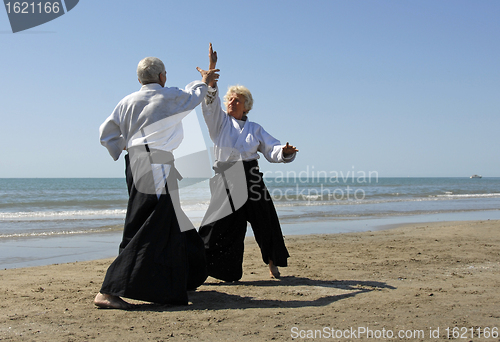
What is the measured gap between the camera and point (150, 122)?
3059 millimetres

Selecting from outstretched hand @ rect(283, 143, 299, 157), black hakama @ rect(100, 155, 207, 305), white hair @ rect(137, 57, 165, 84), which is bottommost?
black hakama @ rect(100, 155, 207, 305)

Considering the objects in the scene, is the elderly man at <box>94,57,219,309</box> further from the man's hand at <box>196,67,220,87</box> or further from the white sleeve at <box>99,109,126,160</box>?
the man's hand at <box>196,67,220,87</box>

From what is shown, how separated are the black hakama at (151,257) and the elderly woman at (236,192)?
3.29 feet

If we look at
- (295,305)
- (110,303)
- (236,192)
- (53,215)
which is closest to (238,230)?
(236,192)

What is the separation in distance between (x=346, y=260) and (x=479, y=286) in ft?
6.16

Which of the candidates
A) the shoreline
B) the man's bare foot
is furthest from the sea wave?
the man's bare foot

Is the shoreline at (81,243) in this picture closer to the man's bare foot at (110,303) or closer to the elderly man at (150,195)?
the man's bare foot at (110,303)

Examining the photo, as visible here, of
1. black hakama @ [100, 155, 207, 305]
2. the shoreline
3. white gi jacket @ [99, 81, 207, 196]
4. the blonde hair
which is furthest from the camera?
the shoreline

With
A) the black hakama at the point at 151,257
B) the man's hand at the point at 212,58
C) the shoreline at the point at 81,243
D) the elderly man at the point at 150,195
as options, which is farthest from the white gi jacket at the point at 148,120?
the shoreline at the point at 81,243

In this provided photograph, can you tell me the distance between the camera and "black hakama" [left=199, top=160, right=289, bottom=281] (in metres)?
4.10

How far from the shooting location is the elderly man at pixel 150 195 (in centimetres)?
→ 297

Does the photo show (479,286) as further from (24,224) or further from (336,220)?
(24,224)

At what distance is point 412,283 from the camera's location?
4.07m

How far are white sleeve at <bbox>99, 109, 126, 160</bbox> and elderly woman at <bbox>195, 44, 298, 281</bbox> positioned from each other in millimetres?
1072
